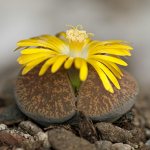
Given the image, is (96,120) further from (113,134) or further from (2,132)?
(2,132)

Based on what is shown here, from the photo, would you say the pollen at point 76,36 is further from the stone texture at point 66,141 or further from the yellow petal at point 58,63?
the stone texture at point 66,141

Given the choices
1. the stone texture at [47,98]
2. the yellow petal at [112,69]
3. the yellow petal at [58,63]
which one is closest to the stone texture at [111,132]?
the stone texture at [47,98]

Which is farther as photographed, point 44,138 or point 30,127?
point 30,127

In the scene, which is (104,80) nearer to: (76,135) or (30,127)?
(76,135)

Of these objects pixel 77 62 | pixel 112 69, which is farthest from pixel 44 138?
pixel 112 69

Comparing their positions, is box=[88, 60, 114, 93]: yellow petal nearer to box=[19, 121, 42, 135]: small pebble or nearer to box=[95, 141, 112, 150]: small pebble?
box=[95, 141, 112, 150]: small pebble

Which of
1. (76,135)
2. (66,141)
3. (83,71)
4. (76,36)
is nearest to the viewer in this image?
(66,141)

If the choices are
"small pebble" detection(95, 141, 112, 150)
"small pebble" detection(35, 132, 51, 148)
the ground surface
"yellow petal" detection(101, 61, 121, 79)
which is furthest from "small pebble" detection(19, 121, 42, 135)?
"yellow petal" detection(101, 61, 121, 79)
